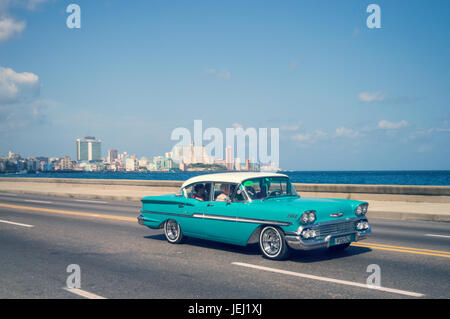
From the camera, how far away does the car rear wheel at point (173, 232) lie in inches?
383

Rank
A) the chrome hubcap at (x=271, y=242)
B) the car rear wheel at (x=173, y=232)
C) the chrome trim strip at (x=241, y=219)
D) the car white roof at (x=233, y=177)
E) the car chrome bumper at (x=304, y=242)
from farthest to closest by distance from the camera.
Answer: the car rear wheel at (x=173, y=232) → the car white roof at (x=233, y=177) → the chrome hubcap at (x=271, y=242) → the chrome trim strip at (x=241, y=219) → the car chrome bumper at (x=304, y=242)

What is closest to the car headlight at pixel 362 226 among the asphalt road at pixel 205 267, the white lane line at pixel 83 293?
the asphalt road at pixel 205 267

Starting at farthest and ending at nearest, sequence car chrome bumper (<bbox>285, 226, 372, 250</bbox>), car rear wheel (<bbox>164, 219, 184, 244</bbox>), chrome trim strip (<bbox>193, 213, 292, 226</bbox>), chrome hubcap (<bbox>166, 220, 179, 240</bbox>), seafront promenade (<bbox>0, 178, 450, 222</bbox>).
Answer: seafront promenade (<bbox>0, 178, 450, 222</bbox>) → chrome hubcap (<bbox>166, 220, 179, 240</bbox>) → car rear wheel (<bbox>164, 219, 184, 244</bbox>) → chrome trim strip (<bbox>193, 213, 292, 226</bbox>) → car chrome bumper (<bbox>285, 226, 372, 250</bbox>)

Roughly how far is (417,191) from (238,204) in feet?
41.6

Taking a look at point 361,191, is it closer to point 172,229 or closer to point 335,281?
point 172,229

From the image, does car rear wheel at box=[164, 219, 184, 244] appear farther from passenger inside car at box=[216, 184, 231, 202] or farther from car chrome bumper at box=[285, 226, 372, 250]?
car chrome bumper at box=[285, 226, 372, 250]

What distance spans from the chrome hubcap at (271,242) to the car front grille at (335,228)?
2.38 ft

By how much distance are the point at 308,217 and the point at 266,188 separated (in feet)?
4.56

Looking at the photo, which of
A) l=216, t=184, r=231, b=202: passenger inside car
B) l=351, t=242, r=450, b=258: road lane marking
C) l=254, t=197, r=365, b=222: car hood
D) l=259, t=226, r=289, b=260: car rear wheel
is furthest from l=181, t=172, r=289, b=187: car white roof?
l=351, t=242, r=450, b=258: road lane marking

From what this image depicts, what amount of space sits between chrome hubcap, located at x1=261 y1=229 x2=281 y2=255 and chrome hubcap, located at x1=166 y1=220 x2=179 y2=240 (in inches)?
97.7

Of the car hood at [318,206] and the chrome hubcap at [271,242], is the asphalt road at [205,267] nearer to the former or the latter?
the chrome hubcap at [271,242]

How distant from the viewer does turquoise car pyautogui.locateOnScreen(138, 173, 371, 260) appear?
24.8 feet

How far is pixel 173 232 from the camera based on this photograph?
9938mm

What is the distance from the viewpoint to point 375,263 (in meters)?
7.65
